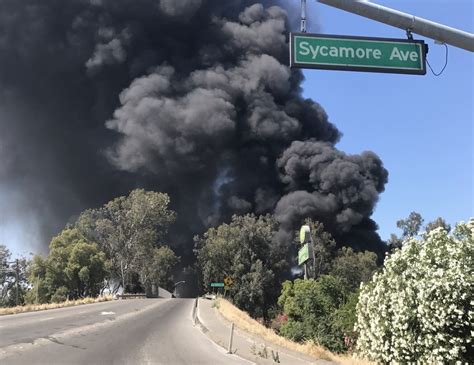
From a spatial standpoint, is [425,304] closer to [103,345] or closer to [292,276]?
[103,345]

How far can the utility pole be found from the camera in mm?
6547

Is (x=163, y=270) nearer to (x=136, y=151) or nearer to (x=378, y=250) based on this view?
(x=136, y=151)

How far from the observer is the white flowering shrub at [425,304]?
7.01 meters

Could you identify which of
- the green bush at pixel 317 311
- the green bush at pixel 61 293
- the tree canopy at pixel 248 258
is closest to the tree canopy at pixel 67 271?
the green bush at pixel 61 293

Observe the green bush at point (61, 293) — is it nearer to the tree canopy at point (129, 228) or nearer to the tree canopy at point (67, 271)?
the tree canopy at point (67, 271)

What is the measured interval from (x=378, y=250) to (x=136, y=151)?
38.8m

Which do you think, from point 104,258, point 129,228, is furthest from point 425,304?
point 129,228

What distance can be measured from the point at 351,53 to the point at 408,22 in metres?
0.82

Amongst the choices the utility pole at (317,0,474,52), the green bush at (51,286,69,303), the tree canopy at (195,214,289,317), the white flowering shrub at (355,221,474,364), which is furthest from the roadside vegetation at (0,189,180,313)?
the utility pole at (317,0,474,52)

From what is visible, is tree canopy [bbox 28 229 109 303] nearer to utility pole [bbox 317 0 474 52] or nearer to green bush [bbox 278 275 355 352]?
green bush [bbox 278 275 355 352]

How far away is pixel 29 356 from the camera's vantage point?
1030 centimetres

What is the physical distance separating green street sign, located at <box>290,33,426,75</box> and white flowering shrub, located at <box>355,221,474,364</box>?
2.71 meters

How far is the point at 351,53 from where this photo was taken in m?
7.15

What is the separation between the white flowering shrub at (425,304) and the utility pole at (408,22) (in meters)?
2.78
